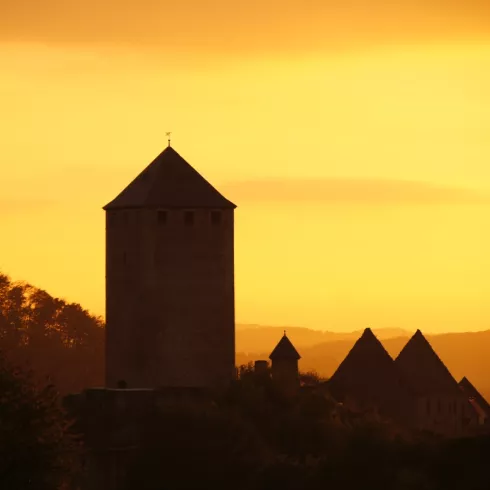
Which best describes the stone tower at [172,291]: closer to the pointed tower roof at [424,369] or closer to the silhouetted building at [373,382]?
the silhouetted building at [373,382]

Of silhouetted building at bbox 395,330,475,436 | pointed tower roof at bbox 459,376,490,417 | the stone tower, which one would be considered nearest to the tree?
the stone tower

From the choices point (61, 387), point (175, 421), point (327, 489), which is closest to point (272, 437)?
point (175, 421)

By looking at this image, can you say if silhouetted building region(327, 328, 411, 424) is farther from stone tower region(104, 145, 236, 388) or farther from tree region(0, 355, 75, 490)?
tree region(0, 355, 75, 490)

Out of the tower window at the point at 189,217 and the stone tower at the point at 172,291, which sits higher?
the tower window at the point at 189,217

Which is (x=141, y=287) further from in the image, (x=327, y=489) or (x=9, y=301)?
(x=9, y=301)

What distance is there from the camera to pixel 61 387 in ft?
338

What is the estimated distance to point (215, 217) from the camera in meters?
77.1

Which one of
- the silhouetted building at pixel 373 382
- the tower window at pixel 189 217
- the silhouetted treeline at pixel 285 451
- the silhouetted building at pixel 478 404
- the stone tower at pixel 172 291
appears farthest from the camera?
the silhouetted building at pixel 478 404

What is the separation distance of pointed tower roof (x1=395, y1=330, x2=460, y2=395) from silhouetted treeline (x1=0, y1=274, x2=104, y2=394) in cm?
1755

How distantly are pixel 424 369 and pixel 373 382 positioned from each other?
13.8 ft

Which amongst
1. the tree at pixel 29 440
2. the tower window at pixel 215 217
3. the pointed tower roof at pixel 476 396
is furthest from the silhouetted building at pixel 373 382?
the tree at pixel 29 440

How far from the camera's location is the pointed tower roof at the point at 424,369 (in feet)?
297

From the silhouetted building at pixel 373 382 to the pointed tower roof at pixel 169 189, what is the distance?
39.4 ft

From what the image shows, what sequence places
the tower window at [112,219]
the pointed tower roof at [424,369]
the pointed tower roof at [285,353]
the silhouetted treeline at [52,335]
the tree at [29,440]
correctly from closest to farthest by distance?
the tree at [29,440] < the tower window at [112,219] < the pointed tower roof at [285,353] < the pointed tower roof at [424,369] < the silhouetted treeline at [52,335]
